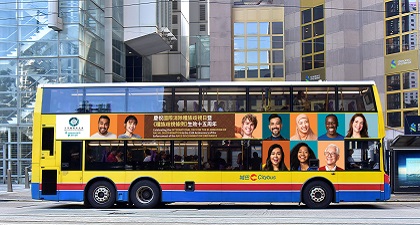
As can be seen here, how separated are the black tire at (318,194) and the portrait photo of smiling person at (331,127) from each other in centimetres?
142

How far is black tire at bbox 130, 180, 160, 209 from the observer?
20.8m

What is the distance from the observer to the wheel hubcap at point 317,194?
20391 millimetres

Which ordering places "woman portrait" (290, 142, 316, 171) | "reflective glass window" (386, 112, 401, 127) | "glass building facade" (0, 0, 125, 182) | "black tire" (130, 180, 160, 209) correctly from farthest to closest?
"reflective glass window" (386, 112, 401, 127)
"glass building facade" (0, 0, 125, 182)
"black tire" (130, 180, 160, 209)
"woman portrait" (290, 142, 316, 171)

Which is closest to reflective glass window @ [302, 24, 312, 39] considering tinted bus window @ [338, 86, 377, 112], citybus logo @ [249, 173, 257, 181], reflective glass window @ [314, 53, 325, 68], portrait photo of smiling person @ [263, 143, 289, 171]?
reflective glass window @ [314, 53, 325, 68]

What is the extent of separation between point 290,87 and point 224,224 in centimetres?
712

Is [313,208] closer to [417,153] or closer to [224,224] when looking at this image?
[224,224]

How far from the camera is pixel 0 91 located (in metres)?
36.4

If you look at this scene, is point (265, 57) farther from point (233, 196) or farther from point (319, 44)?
point (233, 196)

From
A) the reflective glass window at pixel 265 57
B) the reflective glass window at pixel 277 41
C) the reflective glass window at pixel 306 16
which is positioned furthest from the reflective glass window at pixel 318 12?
the reflective glass window at pixel 265 57

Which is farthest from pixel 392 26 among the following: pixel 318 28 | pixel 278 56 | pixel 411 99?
pixel 278 56

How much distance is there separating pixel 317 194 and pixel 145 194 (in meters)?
5.19

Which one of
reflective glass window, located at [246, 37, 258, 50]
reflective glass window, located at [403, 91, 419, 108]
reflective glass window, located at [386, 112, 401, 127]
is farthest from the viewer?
reflective glass window, located at [246, 37, 258, 50]

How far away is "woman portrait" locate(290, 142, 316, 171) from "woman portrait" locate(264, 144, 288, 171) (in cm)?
30

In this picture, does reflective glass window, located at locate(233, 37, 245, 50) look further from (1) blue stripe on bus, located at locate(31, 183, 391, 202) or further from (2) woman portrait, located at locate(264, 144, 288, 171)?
(1) blue stripe on bus, located at locate(31, 183, 391, 202)
